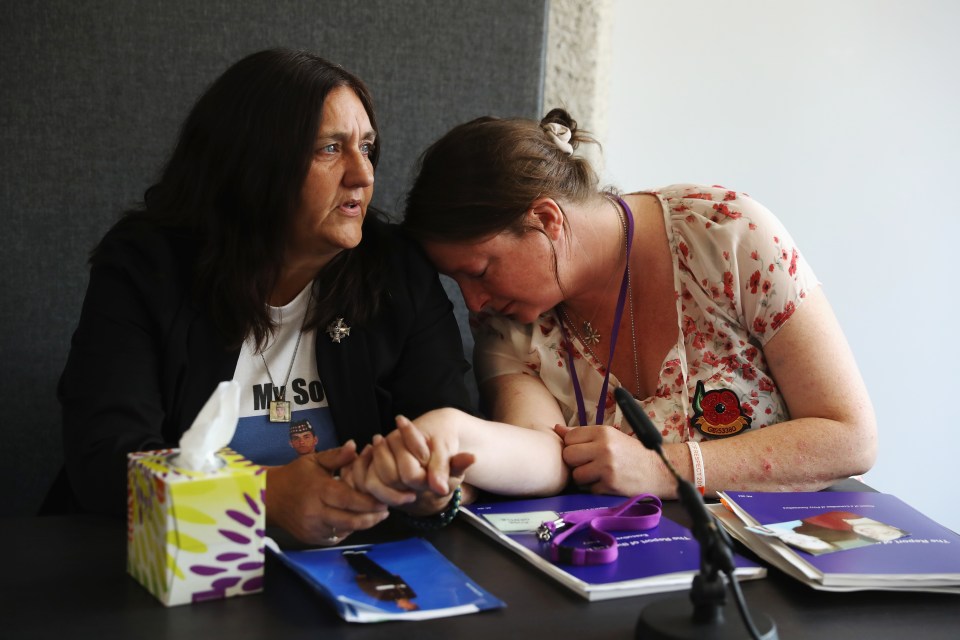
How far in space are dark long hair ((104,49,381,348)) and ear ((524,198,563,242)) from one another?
0.28 metres

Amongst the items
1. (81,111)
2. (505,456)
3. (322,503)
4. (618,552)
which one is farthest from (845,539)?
(81,111)

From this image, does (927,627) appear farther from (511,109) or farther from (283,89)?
(511,109)

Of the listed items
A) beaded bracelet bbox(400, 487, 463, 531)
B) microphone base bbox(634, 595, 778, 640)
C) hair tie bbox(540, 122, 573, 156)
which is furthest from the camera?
hair tie bbox(540, 122, 573, 156)

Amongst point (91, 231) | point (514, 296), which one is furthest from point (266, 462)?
point (91, 231)

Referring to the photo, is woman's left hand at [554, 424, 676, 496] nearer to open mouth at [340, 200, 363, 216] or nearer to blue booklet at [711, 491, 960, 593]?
blue booklet at [711, 491, 960, 593]

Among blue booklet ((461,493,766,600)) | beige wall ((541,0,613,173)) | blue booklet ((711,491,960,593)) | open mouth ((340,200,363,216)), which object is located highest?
beige wall ((541,0,613,173))

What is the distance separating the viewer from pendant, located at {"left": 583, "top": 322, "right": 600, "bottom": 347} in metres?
1.70

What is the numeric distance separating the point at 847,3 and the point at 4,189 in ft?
6.63

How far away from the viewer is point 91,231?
183 cm

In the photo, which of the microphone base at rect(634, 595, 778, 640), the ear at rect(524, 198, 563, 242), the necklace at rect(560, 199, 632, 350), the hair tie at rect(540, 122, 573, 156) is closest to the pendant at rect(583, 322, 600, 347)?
the necklace at rect(560, 199, 632, 350)

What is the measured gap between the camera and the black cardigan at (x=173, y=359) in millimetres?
1259

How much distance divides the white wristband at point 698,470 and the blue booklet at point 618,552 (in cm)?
16

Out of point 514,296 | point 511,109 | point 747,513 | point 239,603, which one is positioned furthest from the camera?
point 511,109

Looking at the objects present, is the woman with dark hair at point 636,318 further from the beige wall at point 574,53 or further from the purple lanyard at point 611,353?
the beige wall at point 574,53
